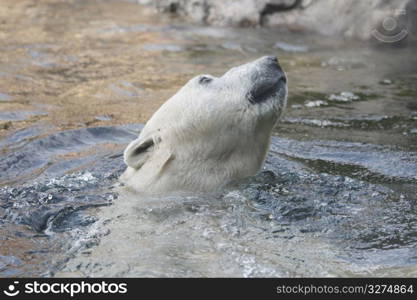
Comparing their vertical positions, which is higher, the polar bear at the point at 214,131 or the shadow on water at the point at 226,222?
the polar bear at the point at 214,131

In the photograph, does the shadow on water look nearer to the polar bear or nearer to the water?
the water

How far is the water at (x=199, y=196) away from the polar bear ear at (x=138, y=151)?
29 centimetres

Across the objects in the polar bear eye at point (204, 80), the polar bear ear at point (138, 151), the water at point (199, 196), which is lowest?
the water at point (199, 196)

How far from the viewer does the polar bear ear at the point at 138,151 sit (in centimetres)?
527

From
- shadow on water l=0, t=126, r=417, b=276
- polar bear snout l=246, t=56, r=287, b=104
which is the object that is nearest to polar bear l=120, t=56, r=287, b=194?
polar bear snout l=246, t=56, r=287, b=104

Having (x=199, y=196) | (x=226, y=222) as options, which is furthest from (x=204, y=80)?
(x=226, y=222)

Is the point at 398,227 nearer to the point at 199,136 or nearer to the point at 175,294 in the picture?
the point at 199,136

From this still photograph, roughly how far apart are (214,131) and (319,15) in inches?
323

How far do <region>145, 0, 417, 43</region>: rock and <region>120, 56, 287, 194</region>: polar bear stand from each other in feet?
24.0

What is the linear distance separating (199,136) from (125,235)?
0.97 meters

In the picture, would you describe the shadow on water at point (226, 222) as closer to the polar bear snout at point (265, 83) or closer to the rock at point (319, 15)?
the polar bear snout at point (265, 83)

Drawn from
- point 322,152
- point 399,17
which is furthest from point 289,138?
point 399,17

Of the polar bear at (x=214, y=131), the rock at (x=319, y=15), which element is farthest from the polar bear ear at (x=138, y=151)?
the rock at (x=319, y=15)

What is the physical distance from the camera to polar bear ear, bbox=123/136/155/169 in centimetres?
527
